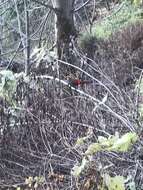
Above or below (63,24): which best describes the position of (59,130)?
below

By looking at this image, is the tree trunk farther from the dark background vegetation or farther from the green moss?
the green moss

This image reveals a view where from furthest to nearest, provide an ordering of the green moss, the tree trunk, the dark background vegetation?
the green moss → the tree trunk → the dark background vegetation

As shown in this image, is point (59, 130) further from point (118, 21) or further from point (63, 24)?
point (118, 21)

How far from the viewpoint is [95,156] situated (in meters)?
3.01

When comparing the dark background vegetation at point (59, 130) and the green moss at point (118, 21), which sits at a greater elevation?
the green moss at point (118, 21)

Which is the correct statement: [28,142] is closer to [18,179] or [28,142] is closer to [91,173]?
[18,179]

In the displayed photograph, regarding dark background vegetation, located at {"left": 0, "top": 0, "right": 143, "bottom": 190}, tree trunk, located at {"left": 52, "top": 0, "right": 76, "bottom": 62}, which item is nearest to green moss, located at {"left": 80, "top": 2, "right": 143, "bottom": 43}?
tree trunk, located at {"left": 52, "top": 0, "right": 76, "bottom": 62}

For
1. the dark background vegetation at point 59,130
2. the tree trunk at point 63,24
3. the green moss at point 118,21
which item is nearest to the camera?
the dark background vegetation at point 59,130

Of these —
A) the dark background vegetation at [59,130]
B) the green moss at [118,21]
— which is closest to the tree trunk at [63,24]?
the dark background vegetation at [59,130]

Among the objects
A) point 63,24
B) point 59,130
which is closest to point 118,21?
point 63,24

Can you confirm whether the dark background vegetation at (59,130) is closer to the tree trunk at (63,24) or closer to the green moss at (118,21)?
the tree trunk at (63,24)

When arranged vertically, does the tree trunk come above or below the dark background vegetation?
above

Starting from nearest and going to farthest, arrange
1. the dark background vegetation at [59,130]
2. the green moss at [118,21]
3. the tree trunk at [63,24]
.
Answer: the dark background vegetation at [59,130] < the tree trunk at [63,24] < the green moss at [118,21]

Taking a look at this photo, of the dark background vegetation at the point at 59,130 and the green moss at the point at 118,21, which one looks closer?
the dark background vegetation at the point at 59,130
